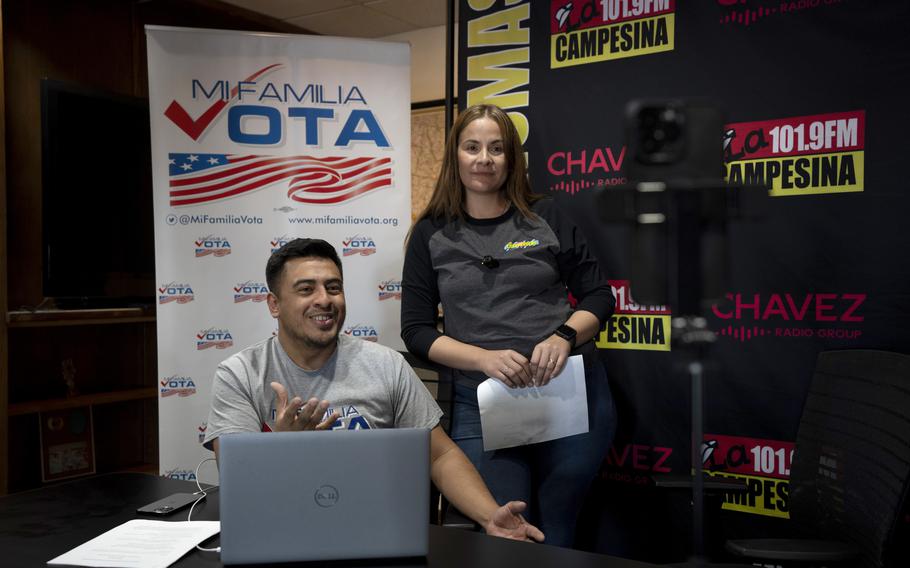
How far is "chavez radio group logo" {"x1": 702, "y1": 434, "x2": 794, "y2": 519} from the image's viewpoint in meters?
2.31

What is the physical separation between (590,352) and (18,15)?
137 inches

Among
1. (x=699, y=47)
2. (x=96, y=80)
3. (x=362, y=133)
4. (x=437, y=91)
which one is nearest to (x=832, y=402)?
(x=699, y=47)

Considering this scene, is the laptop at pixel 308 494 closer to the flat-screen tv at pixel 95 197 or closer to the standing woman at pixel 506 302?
the standing woman at pixel 506 302

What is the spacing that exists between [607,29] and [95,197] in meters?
2.64

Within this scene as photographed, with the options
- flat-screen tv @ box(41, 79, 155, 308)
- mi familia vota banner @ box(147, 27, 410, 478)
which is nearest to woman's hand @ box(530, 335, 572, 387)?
mi familia vota banner @ box(147, 27, 410, 478)

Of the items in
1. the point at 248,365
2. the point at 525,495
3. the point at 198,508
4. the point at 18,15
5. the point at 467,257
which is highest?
the point at 18,15

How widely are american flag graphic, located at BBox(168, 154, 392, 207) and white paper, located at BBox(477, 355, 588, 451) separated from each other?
4.70 ft

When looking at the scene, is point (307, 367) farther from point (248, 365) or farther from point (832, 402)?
point (832, 402)

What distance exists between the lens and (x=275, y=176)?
3105mm

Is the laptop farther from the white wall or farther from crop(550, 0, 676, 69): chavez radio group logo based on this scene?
the white wall

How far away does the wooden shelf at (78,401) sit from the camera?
3412 millimetres

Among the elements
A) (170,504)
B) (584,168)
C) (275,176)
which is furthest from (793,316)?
(275,176)

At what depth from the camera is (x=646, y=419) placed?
8.29ft

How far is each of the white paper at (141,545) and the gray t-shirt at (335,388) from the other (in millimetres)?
370
